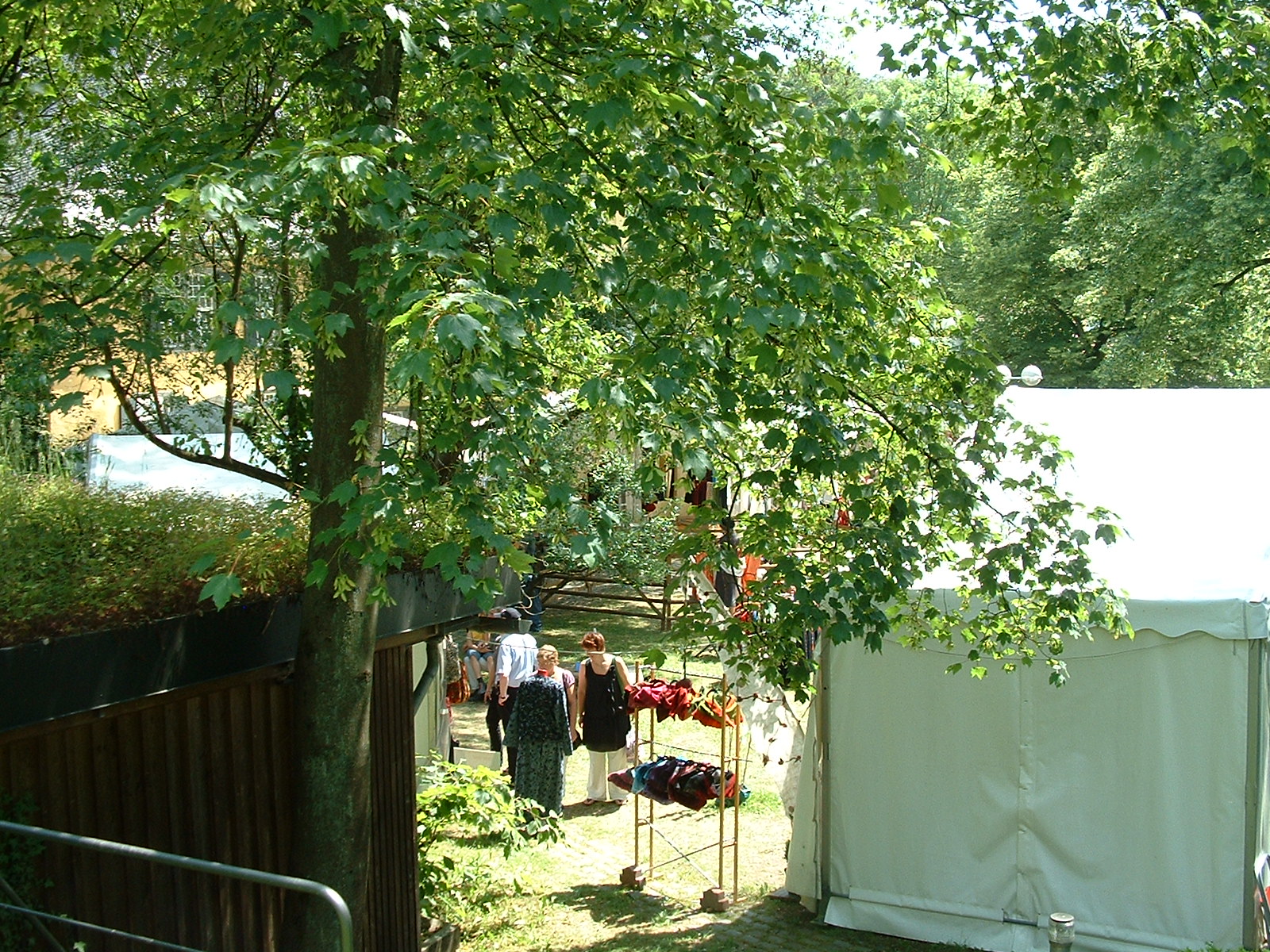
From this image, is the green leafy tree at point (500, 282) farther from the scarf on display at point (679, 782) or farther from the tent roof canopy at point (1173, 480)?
the scarf on display at point (679, 782)

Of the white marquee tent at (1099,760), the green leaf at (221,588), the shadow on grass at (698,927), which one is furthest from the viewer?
the shadow on grass at (698,927)

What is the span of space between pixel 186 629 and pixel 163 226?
5.82 feet

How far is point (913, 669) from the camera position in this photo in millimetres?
8344

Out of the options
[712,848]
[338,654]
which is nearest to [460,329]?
[338,654]

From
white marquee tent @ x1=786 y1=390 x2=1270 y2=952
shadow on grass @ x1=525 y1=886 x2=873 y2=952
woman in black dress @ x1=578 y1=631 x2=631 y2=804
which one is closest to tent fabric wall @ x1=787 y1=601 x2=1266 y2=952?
white marquee tent @ x1=786 y1=390 x2=1270 y2=952

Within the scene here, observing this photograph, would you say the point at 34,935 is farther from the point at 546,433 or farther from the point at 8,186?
the point at 8,186

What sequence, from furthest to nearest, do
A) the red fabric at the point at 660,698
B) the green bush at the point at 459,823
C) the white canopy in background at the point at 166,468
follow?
the red fabric at the point at 660,698, the white canopy in background at the point at 166,468, the green bush at the point at 459,823

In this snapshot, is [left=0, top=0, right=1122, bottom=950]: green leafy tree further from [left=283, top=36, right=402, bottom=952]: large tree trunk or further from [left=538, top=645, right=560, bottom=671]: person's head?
[left=538, top=645, right=560, bottom=671]: person's head

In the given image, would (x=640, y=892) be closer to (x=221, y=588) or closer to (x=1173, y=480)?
(x=1173, y=480)

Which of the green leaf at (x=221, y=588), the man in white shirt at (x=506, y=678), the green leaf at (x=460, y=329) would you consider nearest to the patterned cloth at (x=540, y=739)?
the man in white shirt at (x=506, y=678)

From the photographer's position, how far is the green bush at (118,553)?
4.43 meters

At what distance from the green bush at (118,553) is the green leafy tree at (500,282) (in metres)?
0.34

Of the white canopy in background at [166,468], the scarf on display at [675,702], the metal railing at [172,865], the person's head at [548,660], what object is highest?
the white canopy in background at [166,468]

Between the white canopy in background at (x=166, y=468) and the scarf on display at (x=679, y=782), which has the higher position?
the white canopy in background at (x=166, y=468)
